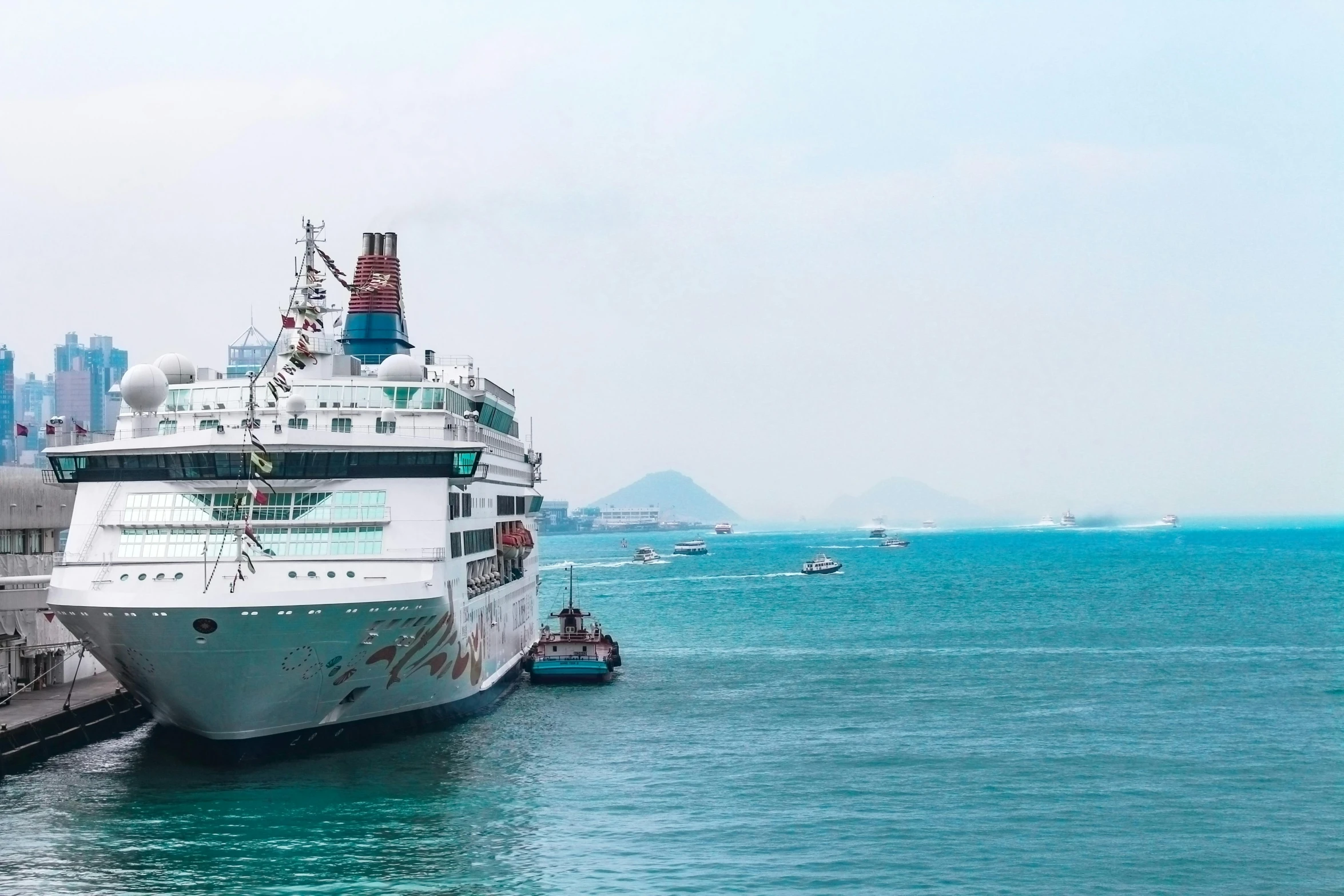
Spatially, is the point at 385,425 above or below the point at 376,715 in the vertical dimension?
above

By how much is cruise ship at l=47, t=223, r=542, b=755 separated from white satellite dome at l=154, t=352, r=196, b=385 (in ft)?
0.24

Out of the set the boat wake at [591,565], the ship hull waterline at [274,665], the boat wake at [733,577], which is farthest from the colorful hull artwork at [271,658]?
the boat wake at [591,565]

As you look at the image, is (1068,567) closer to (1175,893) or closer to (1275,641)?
(1275,641)

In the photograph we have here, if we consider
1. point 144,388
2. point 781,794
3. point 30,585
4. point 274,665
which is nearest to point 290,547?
point 274,665

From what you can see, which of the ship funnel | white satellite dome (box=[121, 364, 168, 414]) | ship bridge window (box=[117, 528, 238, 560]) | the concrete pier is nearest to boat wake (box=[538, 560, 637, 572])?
the ship funnel

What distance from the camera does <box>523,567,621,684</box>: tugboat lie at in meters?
56.5

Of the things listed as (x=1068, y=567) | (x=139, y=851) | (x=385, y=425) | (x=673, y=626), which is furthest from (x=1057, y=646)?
(x=1068, y=567)

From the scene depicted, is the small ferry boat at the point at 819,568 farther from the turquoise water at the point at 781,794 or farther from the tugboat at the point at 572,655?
the tugboat at the point at 572,655

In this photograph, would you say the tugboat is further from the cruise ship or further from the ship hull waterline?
the ship hull waterline

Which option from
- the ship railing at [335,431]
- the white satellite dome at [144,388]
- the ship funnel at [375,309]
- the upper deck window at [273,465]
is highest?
the ship funnel at [375,309]

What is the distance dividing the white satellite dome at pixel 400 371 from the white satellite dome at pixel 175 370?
6.28 meters

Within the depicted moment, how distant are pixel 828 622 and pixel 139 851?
60.4 metres

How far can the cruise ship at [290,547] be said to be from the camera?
1379 inches

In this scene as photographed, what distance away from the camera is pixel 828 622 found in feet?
282
